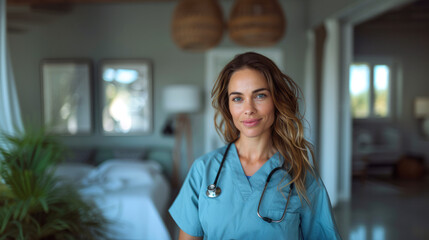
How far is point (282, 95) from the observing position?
4.17 feet

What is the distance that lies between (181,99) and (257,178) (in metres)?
3.71

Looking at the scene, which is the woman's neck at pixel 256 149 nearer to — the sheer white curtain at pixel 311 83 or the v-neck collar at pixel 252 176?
the v-neck collar at pixel 252 176

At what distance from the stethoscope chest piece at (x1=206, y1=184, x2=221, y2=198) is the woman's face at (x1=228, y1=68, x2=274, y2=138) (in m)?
0.23

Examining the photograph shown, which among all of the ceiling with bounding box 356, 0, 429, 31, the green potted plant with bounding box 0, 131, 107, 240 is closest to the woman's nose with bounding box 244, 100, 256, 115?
the green potted plant with bounding box 0, 131, 107, 240

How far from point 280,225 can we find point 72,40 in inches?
205

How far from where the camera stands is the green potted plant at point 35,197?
1830mm

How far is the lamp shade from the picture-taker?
16.1ft

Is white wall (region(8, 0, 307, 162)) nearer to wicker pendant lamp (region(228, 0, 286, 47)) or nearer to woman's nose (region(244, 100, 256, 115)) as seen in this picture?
wicker pendant lamp (region(228, 0, 286, 47))

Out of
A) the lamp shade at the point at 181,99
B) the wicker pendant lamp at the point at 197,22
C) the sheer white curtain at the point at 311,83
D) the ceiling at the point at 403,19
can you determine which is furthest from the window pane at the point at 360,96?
the wicker pendant lamp at the point at 197,22

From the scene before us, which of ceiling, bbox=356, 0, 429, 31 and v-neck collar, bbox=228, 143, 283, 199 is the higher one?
ceiling, bbox=356, 0, 429, 31

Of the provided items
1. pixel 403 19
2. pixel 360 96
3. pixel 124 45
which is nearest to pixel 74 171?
pixel 124 45

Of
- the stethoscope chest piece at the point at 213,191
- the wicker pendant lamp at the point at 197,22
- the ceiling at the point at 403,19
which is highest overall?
the ceiling at the point at 403,19

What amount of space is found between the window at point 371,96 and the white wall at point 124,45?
8.66 ft

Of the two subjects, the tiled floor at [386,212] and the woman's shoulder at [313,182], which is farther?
the tiled floor at [386,212]
